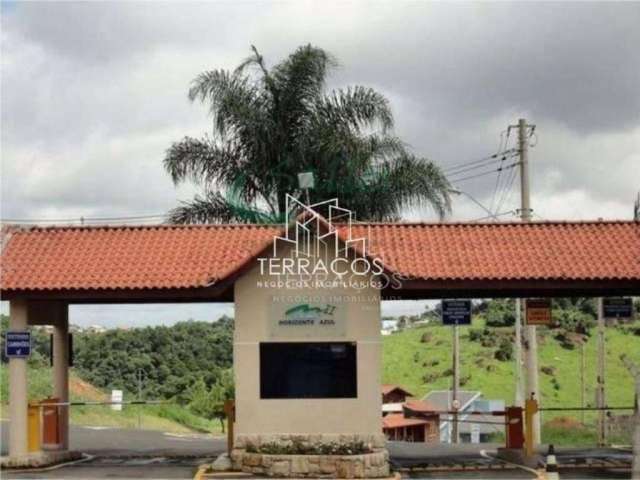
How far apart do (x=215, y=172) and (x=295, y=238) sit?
12008mm

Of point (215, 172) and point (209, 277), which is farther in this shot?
point (215, 172)

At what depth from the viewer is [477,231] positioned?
2197cm

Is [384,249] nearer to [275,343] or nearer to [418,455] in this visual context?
[275,343]

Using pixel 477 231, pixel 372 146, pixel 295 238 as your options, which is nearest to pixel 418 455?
pixel 477 231

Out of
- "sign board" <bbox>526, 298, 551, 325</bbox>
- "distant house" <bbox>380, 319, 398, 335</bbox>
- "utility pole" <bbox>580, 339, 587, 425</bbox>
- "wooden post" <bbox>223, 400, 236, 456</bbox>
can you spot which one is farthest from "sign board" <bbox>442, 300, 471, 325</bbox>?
"distant house" <bbox>380, 319, 398, 335</bbox>

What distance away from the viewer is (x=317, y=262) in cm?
2014

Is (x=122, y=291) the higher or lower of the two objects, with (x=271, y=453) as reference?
higher

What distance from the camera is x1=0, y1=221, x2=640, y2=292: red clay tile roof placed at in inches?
800

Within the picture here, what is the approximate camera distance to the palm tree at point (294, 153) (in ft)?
100

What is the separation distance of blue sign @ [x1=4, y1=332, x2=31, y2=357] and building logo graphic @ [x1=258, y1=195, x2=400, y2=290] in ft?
16.2

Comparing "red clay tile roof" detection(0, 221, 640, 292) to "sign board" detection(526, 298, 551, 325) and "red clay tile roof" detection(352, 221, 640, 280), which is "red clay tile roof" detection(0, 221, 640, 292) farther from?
"sign board" detection(526, 298, 551, 325)

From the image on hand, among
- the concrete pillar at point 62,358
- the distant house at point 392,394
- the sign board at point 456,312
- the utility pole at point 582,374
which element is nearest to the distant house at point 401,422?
the distant house at point 392,394

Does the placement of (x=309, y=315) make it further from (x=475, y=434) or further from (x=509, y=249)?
(x=475, y=434)

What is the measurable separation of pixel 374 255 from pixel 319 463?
13.2ft
